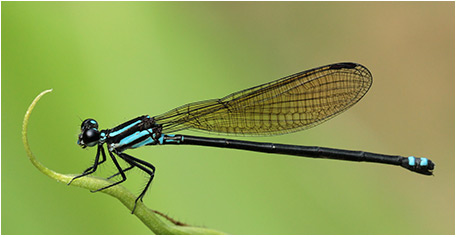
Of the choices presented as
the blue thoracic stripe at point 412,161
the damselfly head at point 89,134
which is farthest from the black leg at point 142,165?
the blue thoracic stripe at point 412,161

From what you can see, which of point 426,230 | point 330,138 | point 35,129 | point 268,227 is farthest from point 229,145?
point 426,230

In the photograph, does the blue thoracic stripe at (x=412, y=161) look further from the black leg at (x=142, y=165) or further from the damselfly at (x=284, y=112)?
the black leg at (x=142, y=165)

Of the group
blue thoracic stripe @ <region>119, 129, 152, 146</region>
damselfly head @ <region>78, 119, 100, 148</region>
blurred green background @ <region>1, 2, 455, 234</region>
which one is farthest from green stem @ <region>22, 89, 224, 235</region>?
blue thoracic stripe @ <region>119, 129, 152, 146</region>

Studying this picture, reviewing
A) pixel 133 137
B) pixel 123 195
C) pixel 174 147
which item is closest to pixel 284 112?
pixel 174 147

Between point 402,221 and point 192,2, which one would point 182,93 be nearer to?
point 192,2

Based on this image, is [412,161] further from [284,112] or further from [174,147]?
[174,147]

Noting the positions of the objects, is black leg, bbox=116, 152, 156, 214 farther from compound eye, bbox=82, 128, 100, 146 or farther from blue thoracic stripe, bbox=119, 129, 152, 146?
compound eye, bbox=82, 128, 100, 146
